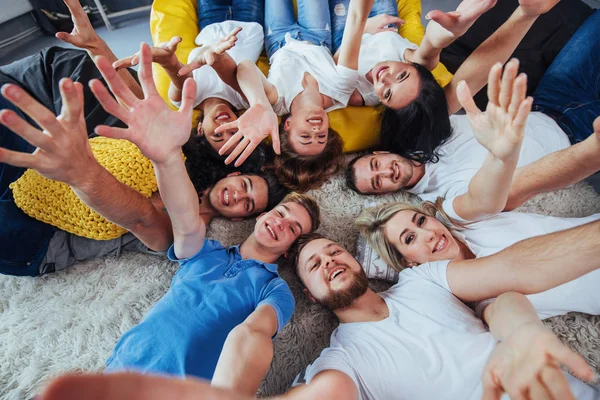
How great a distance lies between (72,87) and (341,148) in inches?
40.1

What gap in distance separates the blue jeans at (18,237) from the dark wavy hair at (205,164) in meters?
0.51

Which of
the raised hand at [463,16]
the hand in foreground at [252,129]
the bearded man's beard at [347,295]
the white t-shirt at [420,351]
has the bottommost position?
the white t-shirt at [420,351]

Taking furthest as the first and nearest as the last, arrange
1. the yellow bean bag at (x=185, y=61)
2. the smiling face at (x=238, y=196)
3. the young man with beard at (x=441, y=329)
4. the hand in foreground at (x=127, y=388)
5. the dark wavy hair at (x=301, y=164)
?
the yellow bean bag at (x=185, y=61), the dark wavy hair at (x=301, y=164), the smiling face at (x=238, y=196), the young man with beard at (x=441, y=329), the hand in foreground at (x=127, y=388)

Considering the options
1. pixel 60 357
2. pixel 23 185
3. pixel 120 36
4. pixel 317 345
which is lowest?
pixel 317 345

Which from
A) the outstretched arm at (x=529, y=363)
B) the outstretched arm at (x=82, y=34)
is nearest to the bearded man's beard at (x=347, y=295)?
the outstretched arm at (x=529, y=363)

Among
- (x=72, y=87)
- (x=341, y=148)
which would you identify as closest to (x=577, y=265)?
(x=341, y=148)

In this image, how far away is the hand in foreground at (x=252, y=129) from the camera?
100cm

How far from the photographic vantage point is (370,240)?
1207mm

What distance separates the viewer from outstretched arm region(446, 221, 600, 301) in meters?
0.77

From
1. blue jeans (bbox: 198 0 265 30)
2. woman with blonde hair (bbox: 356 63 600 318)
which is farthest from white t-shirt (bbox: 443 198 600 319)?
blue jeans (bbox: 198 0 265 30)

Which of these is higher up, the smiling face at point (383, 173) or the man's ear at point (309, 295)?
the smiling face at point (383, 173)

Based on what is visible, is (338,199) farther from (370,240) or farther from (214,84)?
(214,84)

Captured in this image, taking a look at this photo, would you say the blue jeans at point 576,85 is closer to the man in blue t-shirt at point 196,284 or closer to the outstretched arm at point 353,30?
the outstretched arm at point 353,30

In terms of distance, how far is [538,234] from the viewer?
1064mm
